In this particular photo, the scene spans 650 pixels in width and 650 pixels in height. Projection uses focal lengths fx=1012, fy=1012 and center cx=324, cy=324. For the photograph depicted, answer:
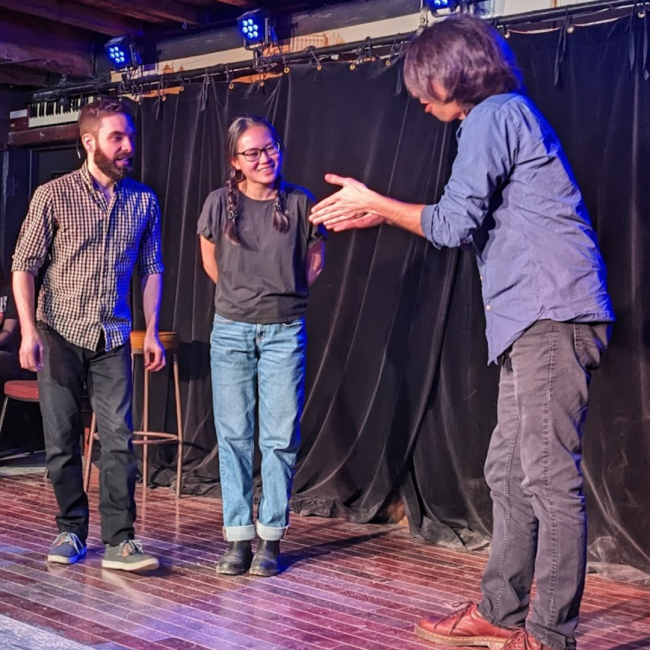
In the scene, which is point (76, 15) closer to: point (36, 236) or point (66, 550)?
point (36, 236)

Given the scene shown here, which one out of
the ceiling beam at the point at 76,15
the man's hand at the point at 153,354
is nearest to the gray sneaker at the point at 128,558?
the man's hand at the point at 153,354

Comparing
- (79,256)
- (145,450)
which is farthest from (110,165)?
(145,450)

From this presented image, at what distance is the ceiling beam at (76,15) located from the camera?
523 cm

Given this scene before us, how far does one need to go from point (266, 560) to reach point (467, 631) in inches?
40.6

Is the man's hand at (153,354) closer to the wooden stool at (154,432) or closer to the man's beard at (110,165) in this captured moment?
the man's beard at (110,165)

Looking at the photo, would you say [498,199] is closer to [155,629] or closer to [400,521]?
[155,629]

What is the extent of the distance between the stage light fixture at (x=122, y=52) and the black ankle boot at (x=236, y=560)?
3185mm

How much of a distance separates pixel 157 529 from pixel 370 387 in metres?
1.17

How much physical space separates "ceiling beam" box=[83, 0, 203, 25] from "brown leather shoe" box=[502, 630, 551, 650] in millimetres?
3840

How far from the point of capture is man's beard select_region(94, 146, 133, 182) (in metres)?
3.63

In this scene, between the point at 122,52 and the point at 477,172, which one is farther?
the point at 122,52

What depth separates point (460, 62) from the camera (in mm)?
2496

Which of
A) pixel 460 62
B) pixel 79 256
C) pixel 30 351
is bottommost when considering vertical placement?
pixel 30 351

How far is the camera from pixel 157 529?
14.3ft
